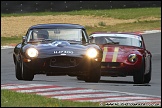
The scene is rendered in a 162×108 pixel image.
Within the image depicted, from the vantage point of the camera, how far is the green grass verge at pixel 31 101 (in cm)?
991

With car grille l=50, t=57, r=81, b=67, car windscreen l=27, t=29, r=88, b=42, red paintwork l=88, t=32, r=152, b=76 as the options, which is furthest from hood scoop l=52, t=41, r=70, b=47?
red paintwork l=88, t=32, r=152, b=76

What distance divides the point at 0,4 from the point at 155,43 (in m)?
13.0

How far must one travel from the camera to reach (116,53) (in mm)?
15891

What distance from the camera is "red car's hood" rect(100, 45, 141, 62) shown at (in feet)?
51.7

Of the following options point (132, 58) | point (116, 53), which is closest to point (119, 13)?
point (116, 53)

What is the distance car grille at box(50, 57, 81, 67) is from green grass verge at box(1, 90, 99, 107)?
6.77 feet

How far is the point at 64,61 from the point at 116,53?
8.11 feet

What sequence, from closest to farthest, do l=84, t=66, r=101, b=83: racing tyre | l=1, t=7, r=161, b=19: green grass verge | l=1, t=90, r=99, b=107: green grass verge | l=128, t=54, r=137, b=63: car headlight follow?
l=1, t=90, r=99, b=107: green grass verge
l=84, t=66, r=101, b=83: racing tyre
l=128, t=54, r=137, b=63: car headlight
l=1, t=7, r=161, b=19: green grass verge

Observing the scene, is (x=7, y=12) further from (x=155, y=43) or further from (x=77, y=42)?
(x=77, y=42)

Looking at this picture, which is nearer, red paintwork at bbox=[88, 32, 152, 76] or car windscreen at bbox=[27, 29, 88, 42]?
car windscreen at bbox=[27, 29, 88, 42]

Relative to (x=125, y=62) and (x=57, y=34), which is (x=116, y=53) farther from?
(x=57, y=34)

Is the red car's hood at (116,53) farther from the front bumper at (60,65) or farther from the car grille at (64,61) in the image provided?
the car grille at (64,61)

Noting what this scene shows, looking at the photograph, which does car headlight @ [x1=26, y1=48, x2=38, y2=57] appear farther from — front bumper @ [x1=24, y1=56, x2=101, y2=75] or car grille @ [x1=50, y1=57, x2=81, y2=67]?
car grille @ [x1=50, y1=57, x2=81, y2=67]

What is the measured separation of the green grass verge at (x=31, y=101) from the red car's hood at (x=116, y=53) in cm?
440
